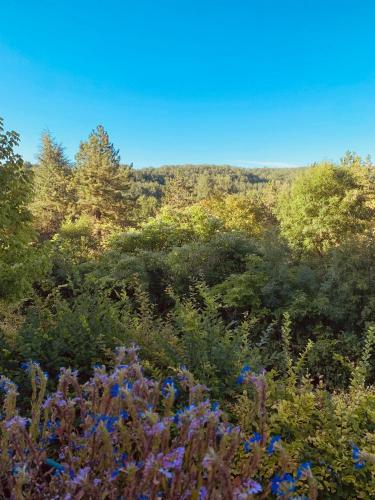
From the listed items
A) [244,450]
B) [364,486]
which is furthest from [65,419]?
[364,486]

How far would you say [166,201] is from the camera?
46.3 m

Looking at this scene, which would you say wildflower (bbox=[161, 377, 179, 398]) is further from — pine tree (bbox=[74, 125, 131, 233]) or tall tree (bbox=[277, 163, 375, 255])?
pine tree (bbox=[74, 125, 131, 233])

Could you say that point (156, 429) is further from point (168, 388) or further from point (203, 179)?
point (203, 179)

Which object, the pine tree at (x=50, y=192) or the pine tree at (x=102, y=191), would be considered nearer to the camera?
the pine tree at (x=102, y=191)

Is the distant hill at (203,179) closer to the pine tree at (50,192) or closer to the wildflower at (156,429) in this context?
the pine tree at (50,192)

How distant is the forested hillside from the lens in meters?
1.19

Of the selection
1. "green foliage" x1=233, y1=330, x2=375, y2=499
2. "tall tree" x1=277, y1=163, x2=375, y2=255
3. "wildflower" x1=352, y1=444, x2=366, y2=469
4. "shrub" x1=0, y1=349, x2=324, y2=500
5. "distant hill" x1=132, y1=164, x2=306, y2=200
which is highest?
"distant hill" x1=132, y1=164, x2=306, y2=200

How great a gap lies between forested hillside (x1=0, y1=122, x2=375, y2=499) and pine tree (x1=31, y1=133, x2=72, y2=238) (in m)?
18.8

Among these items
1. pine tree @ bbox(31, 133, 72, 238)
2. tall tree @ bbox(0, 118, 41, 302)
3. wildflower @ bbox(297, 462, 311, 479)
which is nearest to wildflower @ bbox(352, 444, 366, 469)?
wildflower @ bbox(297, 462, 311, 479)

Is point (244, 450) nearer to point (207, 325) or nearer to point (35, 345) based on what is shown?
point (207, 325)

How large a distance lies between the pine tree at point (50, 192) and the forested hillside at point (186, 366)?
18764mm

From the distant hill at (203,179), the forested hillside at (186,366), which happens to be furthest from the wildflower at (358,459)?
the distant hill at (203,179)

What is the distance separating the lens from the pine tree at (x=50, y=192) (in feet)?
102

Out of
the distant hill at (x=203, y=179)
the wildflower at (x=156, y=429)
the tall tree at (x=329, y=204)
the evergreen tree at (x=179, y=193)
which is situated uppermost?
the distant hill at (x=203, y=179)
